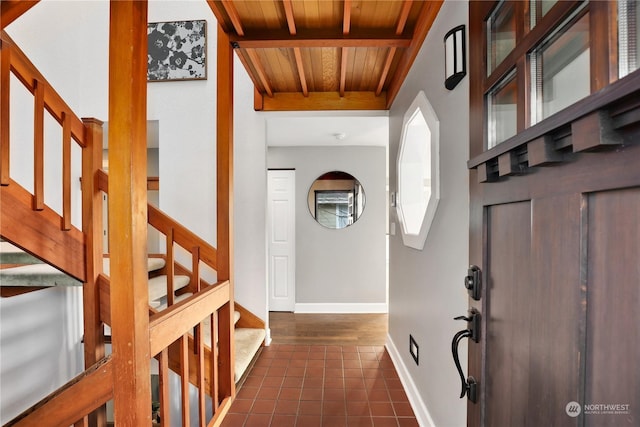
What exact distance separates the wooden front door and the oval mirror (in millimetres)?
3446

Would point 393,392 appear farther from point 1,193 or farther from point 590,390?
point 1,193

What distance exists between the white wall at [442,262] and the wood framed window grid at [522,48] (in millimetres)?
301

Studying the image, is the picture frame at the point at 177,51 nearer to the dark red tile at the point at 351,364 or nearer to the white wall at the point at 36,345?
the white wall at the point at 36,345

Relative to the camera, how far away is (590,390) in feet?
1.83

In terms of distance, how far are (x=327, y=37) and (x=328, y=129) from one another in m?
1.53

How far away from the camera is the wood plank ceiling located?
5.95 feet

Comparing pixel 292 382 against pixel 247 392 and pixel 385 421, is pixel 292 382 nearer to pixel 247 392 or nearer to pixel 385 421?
pixel 247 392

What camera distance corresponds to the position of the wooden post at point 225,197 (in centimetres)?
211

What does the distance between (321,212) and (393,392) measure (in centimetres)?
252

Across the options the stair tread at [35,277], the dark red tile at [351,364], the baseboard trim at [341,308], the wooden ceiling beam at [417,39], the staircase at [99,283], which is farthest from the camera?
the baseboard trim at [341,308]

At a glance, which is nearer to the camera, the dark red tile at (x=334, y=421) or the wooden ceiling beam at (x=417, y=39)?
the wooden ceiling beam at (x=417, y=39)

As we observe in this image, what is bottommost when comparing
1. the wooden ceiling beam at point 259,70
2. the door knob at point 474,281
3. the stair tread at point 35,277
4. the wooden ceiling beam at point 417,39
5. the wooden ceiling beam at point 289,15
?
the stair tread at point 35,277

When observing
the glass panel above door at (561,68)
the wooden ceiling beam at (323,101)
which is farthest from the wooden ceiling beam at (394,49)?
the glass panel above door at (561,68)

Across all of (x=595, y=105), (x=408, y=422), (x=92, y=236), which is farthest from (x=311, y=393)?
(x=595, y=105)
